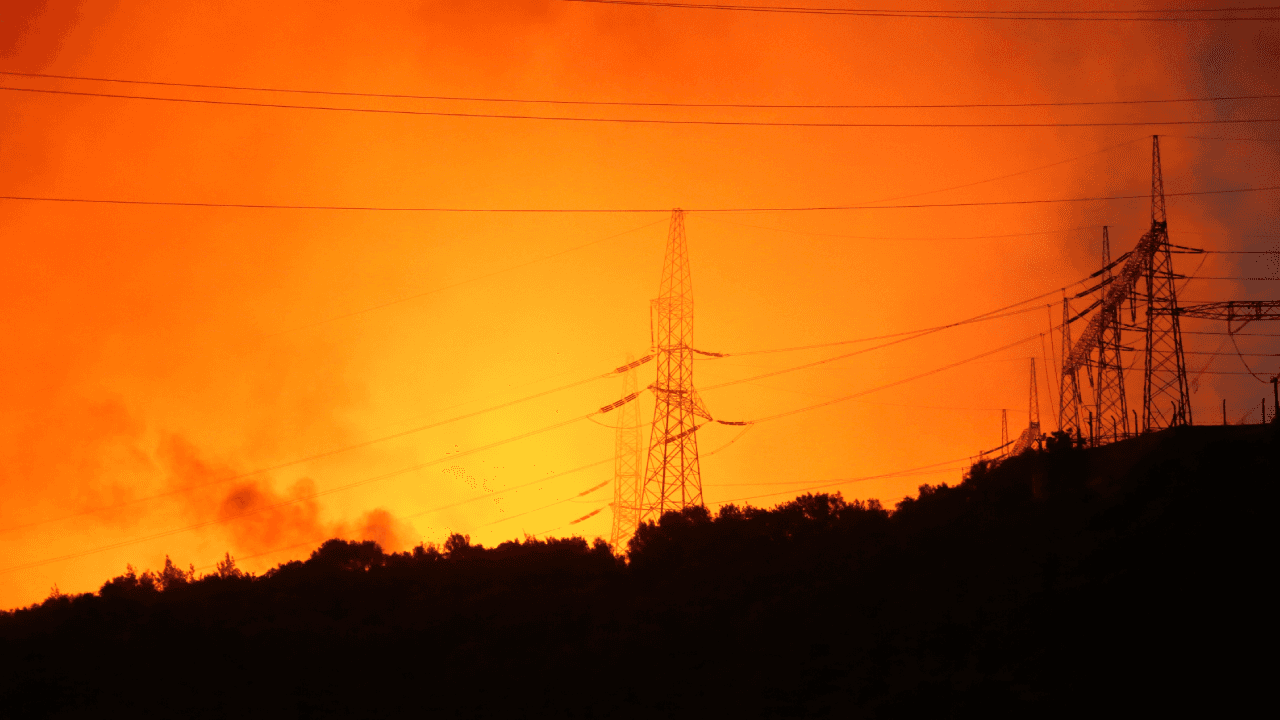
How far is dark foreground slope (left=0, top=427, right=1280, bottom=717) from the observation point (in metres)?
28.8

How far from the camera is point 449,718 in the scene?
31.8m

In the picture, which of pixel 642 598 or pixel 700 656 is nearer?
pixel 700 656

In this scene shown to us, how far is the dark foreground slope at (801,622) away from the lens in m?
28.8

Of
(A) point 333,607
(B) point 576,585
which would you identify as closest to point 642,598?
(B) point 576,585

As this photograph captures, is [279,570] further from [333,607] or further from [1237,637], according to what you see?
[1237,637]

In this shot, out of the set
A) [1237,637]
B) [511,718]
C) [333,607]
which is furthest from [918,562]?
[333,607]

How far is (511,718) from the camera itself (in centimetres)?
3147

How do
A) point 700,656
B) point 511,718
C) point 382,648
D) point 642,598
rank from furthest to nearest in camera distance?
1. point 642,598
2. point 382,648
3. point 700,656
4. point 511,718

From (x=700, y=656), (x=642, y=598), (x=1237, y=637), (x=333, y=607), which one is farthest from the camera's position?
(x=333, y=607)

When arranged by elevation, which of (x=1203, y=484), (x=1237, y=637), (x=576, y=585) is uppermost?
(x=1203, y=484)

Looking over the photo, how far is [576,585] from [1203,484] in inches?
940

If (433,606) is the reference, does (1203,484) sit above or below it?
above

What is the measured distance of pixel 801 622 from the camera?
115ft

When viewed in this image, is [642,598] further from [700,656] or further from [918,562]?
[918,562]
